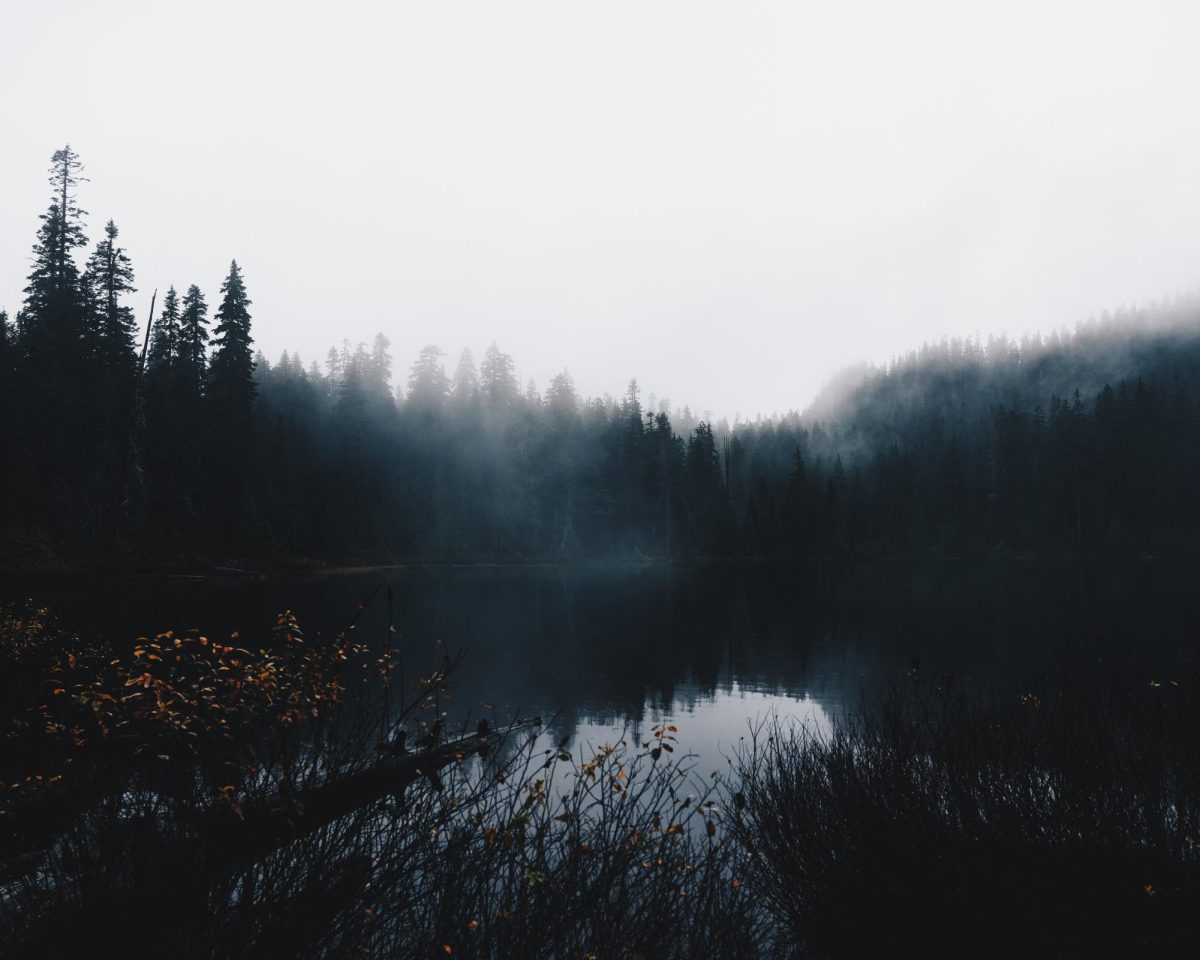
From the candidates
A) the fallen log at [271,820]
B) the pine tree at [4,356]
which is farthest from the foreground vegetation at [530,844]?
the pine tree at [4,356]

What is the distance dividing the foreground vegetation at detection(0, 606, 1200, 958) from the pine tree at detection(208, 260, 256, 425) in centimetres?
5887

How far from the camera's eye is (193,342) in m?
69.6

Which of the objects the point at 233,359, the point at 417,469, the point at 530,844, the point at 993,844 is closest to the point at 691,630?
the point at 993,844

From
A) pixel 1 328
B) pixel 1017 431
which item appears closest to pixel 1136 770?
pixel 1 328

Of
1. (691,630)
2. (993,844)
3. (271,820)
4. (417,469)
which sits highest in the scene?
(417,469)

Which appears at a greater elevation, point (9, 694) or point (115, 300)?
point (115, 300)

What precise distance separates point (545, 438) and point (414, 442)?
803 inches

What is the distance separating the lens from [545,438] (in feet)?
369

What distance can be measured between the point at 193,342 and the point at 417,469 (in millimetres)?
33331

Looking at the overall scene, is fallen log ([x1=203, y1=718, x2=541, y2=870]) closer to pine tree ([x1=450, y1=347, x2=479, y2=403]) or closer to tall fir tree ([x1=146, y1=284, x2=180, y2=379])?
tall fir tree ([x1=146, y1=284, x2=180, y2=379])

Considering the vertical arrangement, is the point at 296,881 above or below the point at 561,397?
below

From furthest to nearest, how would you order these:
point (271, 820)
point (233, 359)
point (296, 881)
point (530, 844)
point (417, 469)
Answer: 1. point (417, 469)
2. point (233, 359)
3. point (271, 820)
4. point (530, 844)
5. point (296, 881)

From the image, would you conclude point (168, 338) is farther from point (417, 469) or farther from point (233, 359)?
point (417, 469)

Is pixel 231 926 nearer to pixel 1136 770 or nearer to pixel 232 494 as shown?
pixel 1136 770
